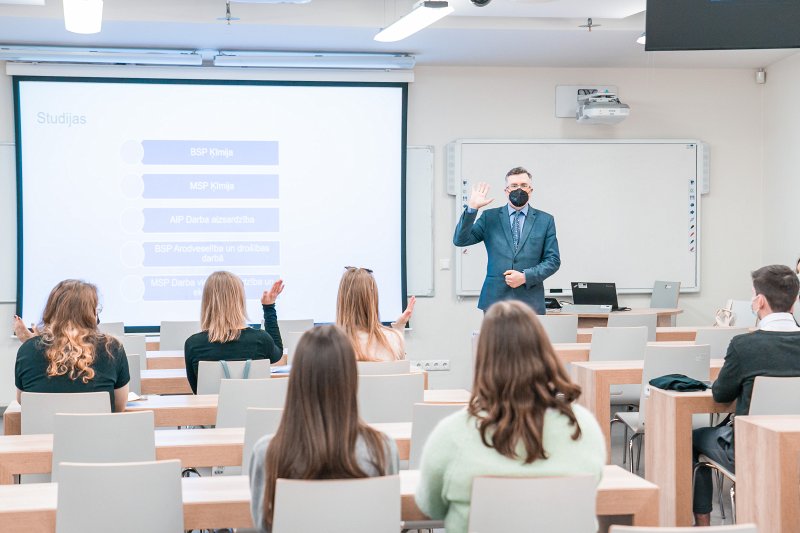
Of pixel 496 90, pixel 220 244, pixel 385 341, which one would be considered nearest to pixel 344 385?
pixel 385 341

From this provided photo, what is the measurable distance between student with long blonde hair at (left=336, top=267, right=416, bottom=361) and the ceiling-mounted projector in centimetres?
468

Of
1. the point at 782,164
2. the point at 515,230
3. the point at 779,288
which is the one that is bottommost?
the point at 779,288

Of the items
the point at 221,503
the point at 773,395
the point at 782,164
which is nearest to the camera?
the point at 221,503

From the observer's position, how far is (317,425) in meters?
2.29

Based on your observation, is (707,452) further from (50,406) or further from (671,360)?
(50,406)

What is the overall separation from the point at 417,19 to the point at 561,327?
2.39 meters

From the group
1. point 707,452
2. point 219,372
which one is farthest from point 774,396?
point 219,372

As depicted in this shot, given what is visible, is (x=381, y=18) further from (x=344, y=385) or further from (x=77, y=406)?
(x=344, y=385)

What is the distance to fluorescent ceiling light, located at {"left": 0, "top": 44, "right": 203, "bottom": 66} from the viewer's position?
305 inches

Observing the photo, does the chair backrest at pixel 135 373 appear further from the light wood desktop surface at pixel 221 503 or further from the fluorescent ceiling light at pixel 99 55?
the fluorescent ceiling light at pixel 99 55

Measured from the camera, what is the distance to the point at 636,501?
2.66 meters

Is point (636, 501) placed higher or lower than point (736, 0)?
lower

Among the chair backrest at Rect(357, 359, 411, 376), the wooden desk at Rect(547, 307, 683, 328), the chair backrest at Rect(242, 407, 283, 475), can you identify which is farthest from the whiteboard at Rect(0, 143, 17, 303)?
the chair backrest at Rect(242, 407, 283, 475)

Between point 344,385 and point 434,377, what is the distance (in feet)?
21.5
